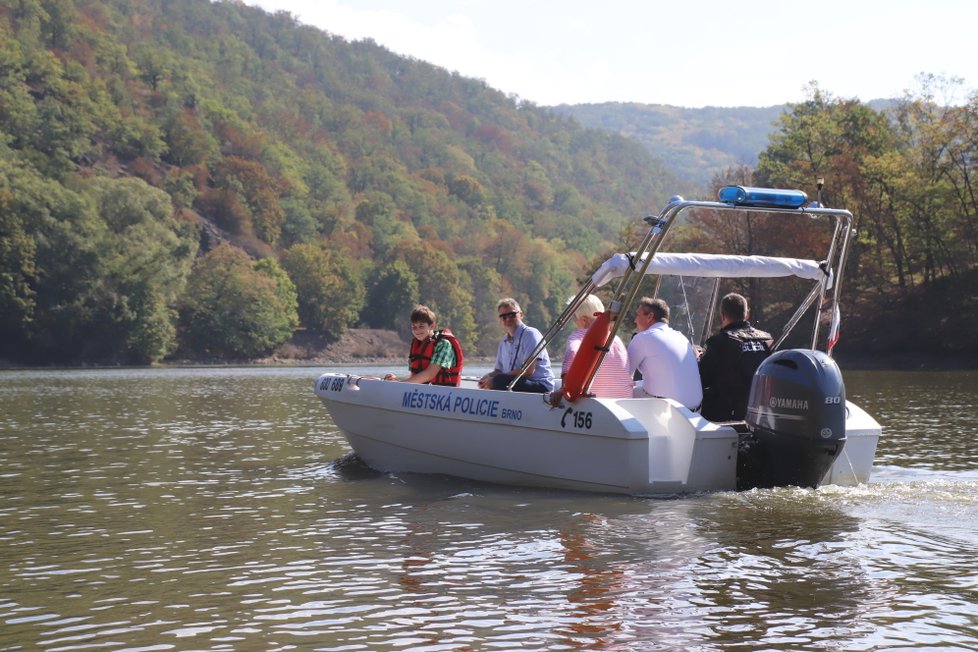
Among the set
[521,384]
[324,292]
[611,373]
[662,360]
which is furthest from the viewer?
[324,292]

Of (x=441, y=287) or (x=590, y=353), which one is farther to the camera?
(x=441, y=287)

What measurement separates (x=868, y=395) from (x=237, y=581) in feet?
80.1

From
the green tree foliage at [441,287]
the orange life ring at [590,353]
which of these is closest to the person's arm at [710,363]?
the orange life ring at [590,353]

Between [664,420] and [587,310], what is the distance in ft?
5.12

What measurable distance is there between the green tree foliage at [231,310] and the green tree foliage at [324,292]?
29.7 ft

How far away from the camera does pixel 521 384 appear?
12.4m

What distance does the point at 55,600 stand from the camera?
7348 mm

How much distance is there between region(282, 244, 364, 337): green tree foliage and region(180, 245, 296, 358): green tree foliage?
9.07 meters

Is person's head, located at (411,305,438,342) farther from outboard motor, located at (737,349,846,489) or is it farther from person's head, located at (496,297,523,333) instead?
outboard motor, located at (737,349,846,489)

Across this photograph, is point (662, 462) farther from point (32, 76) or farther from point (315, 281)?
point (32, 76)

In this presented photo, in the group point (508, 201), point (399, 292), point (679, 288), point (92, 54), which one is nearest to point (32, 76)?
→ point (92, 54)

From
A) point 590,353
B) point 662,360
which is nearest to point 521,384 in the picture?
point 590,353

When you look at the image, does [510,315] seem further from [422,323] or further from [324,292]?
[324,292]

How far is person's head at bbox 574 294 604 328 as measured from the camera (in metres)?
11.7
